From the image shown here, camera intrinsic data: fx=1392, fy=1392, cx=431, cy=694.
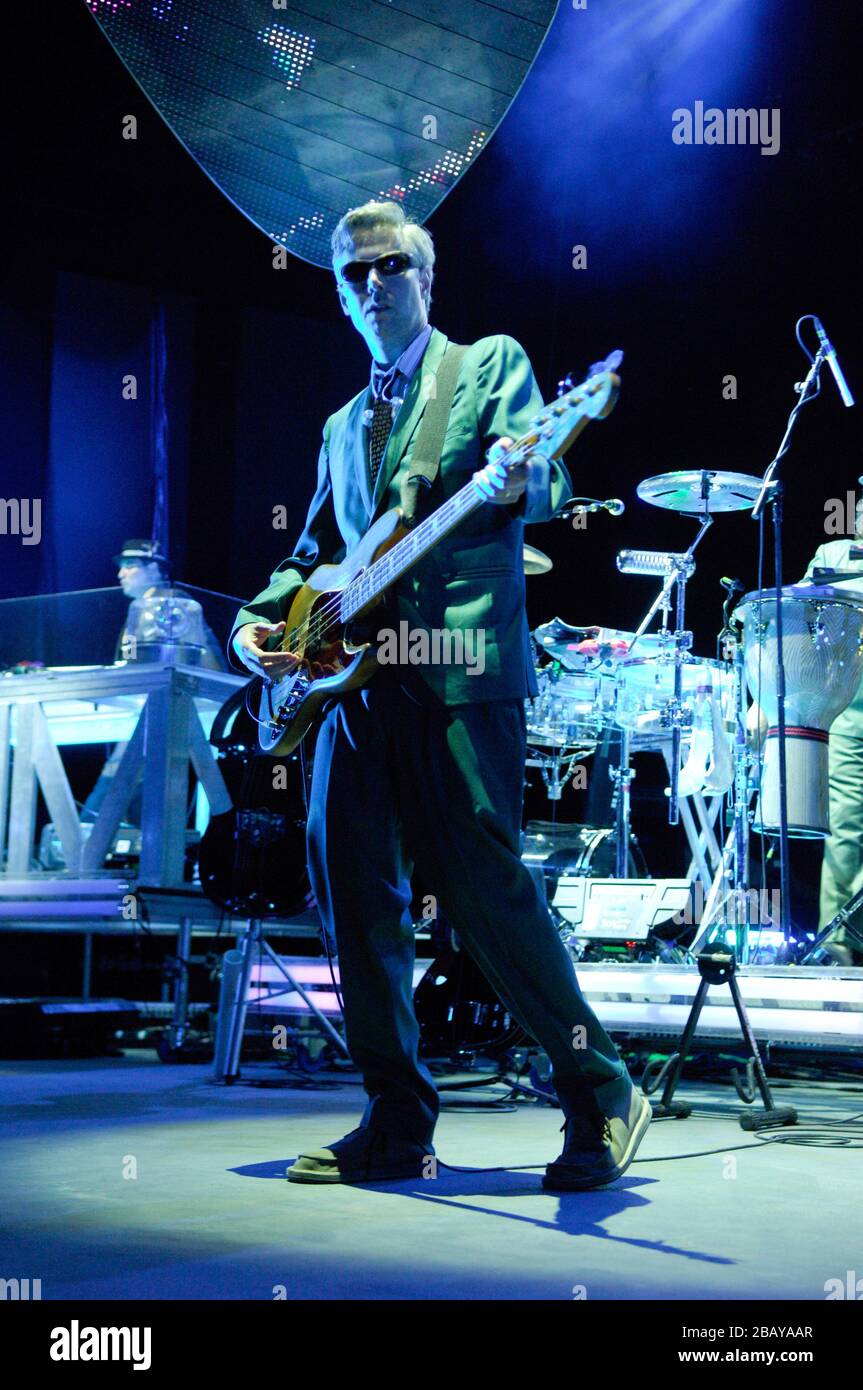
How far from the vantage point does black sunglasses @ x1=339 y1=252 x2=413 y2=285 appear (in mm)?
2918

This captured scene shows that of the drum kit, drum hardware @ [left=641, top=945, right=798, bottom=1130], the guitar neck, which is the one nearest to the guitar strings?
the guitar neck

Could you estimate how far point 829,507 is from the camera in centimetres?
791

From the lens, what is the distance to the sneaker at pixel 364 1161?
109 inches

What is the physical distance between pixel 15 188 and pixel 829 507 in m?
6.63

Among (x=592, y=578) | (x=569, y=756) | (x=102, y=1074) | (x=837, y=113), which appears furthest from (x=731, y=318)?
(x=102, y=1074)

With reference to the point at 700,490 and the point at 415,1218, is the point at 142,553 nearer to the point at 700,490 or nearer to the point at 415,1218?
the point at 700,490

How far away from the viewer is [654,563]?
Answer: 250 inches

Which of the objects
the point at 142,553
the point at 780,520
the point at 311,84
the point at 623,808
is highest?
the point at 311,84

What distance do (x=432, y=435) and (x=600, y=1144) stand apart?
1.46 metres

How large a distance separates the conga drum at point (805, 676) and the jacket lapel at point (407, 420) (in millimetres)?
2884

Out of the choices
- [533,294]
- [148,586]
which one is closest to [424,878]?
[148,586]

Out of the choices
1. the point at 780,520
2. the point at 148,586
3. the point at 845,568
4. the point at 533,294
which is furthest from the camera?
the point at 533,294

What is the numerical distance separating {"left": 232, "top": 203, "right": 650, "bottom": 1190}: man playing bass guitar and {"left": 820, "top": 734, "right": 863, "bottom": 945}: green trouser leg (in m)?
3.96
